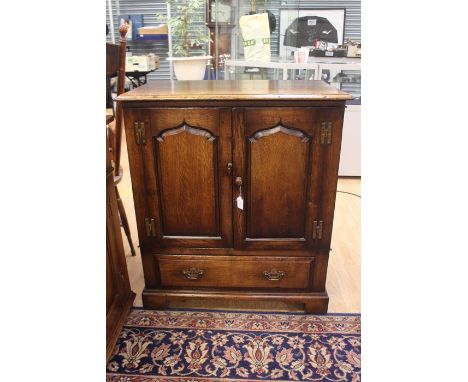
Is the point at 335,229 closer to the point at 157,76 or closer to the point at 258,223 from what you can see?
the point at 258,223

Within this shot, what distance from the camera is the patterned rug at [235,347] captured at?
4.35 feet

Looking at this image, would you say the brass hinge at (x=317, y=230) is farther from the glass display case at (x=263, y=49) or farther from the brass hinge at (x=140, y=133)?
the glass display case at (x=263, y=49)

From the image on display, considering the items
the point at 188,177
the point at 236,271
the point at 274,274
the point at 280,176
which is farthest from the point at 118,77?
the point at 274,274

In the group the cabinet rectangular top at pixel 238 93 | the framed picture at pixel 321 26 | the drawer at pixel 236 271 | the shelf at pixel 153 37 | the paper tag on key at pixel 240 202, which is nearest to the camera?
the cabinet rectangular top at pixel 238 93

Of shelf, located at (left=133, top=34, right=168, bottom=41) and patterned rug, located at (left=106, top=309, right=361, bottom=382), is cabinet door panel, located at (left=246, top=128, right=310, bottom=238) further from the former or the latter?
shelf, located at (left=133, top=34, right=168, bottom=41)

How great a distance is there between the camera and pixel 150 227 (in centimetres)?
151

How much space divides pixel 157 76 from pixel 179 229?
5407mm

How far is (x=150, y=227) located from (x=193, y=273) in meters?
0.29

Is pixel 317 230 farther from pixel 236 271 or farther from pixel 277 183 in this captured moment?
pixel 236 271

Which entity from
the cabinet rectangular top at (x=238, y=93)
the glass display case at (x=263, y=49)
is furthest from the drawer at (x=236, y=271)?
the glass display case at (x=263, y=49)

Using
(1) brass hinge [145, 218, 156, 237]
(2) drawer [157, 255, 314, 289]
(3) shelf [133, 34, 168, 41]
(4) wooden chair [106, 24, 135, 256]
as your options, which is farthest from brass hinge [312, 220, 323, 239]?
(3) shelf [133, 34, 168, 41]

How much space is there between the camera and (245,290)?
5.34 ft

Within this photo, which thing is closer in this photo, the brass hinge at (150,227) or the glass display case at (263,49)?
the brass hinge at (150,227)
